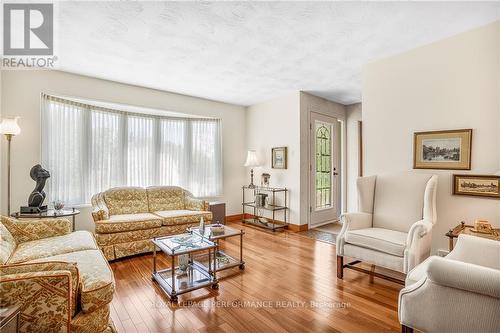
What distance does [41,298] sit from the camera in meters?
1.37

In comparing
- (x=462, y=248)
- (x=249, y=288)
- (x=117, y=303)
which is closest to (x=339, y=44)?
(x=462, y=248)

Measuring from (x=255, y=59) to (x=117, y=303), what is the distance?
9.86ft

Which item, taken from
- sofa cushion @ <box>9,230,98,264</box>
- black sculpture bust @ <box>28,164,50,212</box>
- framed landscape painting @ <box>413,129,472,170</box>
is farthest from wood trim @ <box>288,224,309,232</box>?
black sculpture bust @ <box>28,164,50,212</box>

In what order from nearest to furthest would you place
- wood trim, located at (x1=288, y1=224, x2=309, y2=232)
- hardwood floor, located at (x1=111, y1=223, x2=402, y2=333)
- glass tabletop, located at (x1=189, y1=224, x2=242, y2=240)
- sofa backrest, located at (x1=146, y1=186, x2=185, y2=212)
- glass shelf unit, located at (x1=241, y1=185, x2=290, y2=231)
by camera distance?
hardwood floor, located at (x1=111, y1=223, x2=402, y2=333) → glass tabletop, located at (x1=189, y1=224, x2=242, y2=240) → sofa backrest, located at (x1=146, y1=186, x2=185, y2=212) → wood trim, located at (x1=288, y1=224, x2=309, y2=232) → glass shelf unit, located at (x1=241, y1=185, x2=290, y2=231)

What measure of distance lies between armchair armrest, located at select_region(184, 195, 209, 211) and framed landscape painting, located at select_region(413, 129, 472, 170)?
3004 millimetres

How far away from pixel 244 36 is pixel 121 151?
2.95 metres

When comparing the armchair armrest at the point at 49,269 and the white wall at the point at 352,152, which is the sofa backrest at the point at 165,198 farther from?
the white wall at the point at 352,152

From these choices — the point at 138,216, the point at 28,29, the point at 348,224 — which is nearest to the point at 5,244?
the point at 138,216

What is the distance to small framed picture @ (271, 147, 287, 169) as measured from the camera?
4832 millimetres

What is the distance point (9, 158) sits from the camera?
305 centimetres

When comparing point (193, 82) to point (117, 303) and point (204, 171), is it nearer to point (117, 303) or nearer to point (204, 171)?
point (204, 171)

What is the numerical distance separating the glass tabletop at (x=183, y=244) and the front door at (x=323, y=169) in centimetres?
270

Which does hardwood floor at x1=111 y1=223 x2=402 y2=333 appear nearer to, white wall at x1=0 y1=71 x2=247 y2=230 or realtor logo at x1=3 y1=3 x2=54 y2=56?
white wall at x1=0 y1=71 x2=247 y2=230

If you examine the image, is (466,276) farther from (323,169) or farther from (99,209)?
(323,169)
